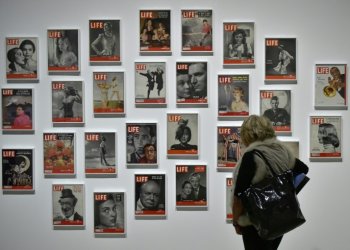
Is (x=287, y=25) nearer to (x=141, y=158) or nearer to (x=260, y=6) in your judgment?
(x=260, y=6)

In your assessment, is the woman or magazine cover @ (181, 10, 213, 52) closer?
the woman

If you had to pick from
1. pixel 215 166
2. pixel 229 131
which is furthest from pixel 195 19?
pixel 215 166

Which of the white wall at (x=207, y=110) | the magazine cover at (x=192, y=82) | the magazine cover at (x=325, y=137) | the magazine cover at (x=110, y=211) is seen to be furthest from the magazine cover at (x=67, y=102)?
the magazine cover at (x=325, y=137)

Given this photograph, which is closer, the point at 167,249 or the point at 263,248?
the point at 263,248

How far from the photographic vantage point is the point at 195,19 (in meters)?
3.60

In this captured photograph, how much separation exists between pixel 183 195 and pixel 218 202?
337 mm

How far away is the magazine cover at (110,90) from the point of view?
3.62 m

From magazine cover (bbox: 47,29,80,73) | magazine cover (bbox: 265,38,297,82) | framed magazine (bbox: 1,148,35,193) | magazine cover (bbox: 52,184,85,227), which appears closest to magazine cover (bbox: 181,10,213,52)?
magazine cover (bbox: 265,38,297,82)

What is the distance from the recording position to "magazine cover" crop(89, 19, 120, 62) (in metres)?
3.62

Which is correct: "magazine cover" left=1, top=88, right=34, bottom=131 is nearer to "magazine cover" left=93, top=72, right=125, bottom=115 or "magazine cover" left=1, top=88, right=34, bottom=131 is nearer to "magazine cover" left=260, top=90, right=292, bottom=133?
"magazine cover" left=93, top=72, right=125, bottom=115

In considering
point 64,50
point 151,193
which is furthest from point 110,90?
point 151,193

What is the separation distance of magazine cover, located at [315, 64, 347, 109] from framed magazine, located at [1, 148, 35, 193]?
276 cm

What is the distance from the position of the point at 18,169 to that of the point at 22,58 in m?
1.05

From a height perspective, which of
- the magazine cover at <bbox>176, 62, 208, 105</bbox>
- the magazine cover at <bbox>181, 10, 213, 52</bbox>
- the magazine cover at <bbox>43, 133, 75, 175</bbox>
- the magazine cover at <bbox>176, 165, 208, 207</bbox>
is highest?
the magazine cover at <bbox>181, 10, 213, 52</bbox>
